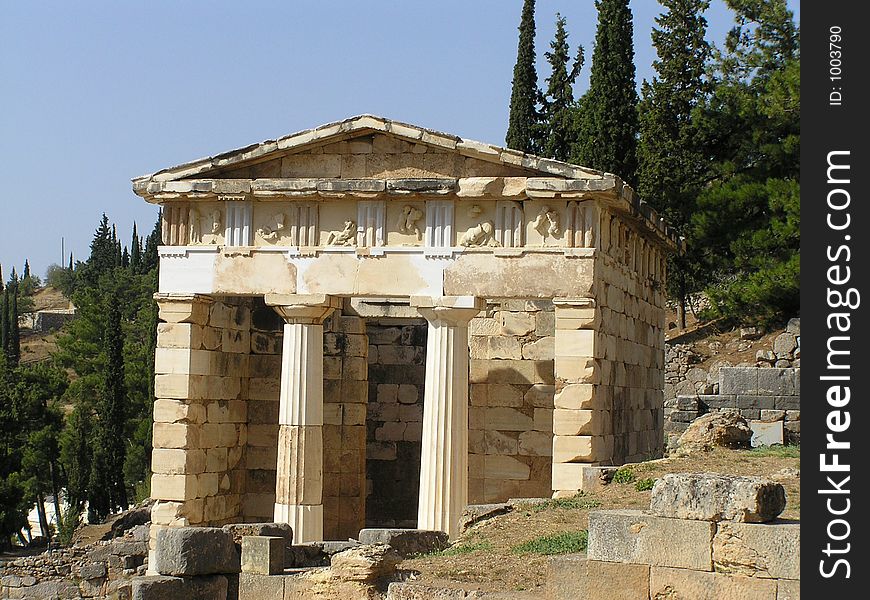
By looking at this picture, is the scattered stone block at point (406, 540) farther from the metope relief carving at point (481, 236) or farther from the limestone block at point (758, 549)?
the limestone block at point (758, 549)

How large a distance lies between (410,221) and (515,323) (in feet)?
12.2

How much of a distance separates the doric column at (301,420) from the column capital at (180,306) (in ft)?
4.45

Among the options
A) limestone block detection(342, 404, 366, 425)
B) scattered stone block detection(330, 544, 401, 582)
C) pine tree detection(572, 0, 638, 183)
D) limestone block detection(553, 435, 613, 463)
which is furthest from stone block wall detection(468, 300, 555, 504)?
pine tree detection(572, 0, 638, 183)

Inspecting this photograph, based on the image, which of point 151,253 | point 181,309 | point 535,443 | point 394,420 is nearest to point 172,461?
point 181,309

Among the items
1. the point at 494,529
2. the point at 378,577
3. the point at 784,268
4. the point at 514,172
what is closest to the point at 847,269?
the point at 378,577

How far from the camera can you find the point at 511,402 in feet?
74.7

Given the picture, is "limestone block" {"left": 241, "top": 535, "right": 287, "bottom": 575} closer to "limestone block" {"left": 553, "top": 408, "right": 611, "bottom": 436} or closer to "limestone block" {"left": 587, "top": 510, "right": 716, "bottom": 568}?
"limestone block" {"left": 587, "top": 510, "right": 716, "bottom": 568}

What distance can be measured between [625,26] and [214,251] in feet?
64.7

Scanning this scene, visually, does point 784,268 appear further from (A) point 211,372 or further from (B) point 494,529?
(B) point 494,529

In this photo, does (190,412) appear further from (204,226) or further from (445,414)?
(445,414)

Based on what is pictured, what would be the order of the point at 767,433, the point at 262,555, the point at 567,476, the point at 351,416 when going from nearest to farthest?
1. the point at 262,555
2. the point at 567,476
3. the point at 351,416
4. the point at 767,433

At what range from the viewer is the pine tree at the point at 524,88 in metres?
42.8

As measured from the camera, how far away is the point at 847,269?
9.41 m

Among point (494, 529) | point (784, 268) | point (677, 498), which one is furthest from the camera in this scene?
point (784, 268)
